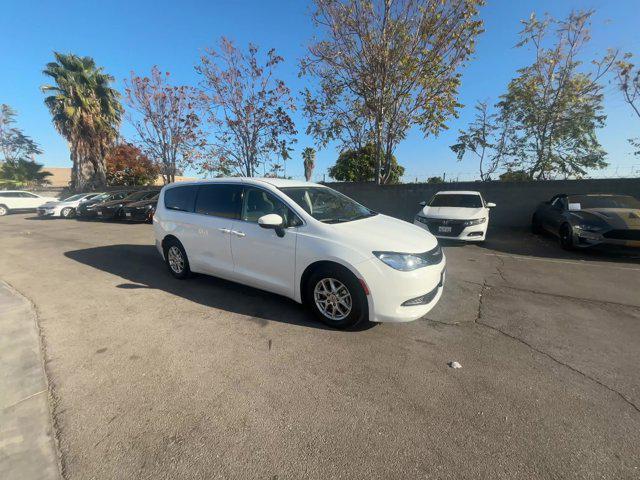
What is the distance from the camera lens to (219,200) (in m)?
4.49

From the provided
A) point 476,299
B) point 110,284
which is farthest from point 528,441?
point 110,284

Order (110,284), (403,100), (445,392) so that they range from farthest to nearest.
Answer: (403,100)
(110,284)
(445,392)

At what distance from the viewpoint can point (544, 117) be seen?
1405 cm

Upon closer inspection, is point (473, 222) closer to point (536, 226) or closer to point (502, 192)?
point (536, 226)

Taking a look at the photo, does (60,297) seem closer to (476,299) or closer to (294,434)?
(294,434)

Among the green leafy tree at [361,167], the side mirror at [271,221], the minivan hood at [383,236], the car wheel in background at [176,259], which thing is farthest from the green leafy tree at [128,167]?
the minivan hood at [383,236]

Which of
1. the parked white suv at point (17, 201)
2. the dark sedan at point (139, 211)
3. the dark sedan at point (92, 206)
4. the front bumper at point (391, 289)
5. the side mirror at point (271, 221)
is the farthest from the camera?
the parked white suv at point (17, 201)

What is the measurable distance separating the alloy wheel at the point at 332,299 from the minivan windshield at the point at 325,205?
77 cm

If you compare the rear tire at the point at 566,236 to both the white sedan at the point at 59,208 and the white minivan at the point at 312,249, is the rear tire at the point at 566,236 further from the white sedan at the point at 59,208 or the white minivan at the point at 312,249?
the white sedan at the point at 59,208

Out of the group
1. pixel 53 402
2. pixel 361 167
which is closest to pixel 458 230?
pixel 53 402

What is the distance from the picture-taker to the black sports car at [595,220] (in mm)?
6562

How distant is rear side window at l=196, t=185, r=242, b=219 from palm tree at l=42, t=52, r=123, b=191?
24.9 metres

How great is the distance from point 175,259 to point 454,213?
6898mm

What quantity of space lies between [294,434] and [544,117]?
17569 millimetres
